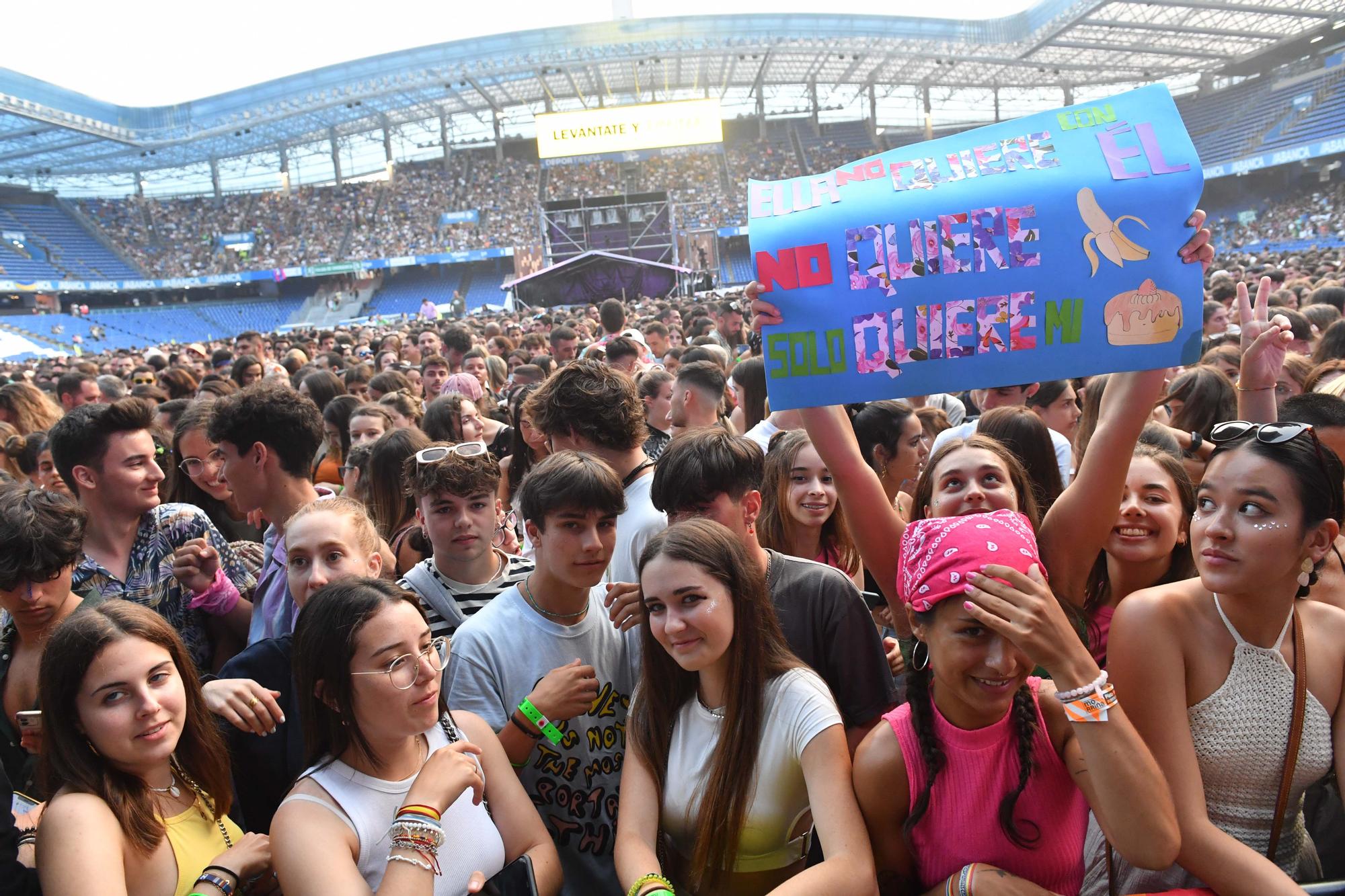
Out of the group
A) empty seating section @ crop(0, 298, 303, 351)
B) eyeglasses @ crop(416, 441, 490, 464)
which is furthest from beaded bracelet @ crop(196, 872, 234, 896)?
empty seating section @ crop(0, 298, 303, 351)

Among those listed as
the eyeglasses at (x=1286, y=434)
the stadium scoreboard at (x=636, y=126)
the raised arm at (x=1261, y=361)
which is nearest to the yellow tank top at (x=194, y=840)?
the eyeglasses at (x=1286, y=434)

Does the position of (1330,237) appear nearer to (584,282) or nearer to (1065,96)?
(1065,96)

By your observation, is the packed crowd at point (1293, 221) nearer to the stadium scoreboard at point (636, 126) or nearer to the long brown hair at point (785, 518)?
the stadium scoreboard at point (636, 126)

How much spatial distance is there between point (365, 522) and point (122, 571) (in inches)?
46.5

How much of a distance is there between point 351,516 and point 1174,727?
2409 millimetres

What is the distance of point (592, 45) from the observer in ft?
118

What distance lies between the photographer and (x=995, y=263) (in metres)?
2.55

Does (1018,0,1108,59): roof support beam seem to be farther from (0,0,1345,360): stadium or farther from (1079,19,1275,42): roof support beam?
(1079,19,1275,42): roof support beam

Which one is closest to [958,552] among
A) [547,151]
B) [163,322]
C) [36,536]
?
[36,536]

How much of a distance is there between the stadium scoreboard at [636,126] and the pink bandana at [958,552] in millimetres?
39128

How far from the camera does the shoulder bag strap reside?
6.54 feet

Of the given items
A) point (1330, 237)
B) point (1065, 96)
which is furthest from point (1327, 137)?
point (1065, 96)

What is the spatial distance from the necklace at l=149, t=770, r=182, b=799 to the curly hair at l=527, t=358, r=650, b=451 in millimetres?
1780

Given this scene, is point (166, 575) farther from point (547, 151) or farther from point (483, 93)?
point (483, 93)
